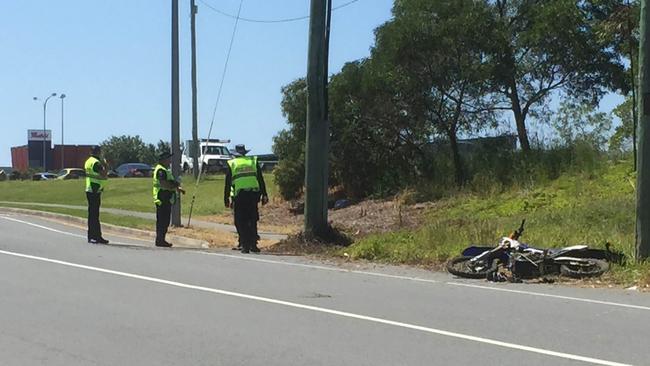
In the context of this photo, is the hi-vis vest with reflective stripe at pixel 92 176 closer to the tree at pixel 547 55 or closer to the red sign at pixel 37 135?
the tree at pixel 547 55

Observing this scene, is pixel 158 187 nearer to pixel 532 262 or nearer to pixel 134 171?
pixel 532 262

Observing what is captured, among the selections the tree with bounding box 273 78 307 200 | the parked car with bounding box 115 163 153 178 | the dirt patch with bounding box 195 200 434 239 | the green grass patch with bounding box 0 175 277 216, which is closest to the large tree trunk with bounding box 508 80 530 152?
the dirt patch with bounding box 195 200 434 239

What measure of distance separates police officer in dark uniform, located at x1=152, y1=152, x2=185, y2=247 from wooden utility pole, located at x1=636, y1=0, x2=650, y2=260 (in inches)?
352

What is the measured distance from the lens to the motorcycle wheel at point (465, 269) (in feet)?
37.5

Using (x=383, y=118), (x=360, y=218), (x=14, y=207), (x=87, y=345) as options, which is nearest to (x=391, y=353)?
(x=87, y=345)

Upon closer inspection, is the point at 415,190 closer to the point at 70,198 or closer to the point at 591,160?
the point at 591,160

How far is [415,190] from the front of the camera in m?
23.7

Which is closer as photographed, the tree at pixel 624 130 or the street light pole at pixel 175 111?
the street light pole at pixel 175 111

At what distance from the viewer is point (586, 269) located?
37.0ft

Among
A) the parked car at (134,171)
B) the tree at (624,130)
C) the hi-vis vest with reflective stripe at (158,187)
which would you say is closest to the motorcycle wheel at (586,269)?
the hi-vis vest with reflective stripe at (158,187)

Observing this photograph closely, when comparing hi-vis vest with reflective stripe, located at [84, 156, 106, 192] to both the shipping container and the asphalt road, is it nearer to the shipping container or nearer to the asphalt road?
the asphalt road

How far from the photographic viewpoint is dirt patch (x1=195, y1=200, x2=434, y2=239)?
19.3m

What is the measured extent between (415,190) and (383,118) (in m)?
2.57

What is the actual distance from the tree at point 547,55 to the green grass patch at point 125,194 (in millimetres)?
10506
